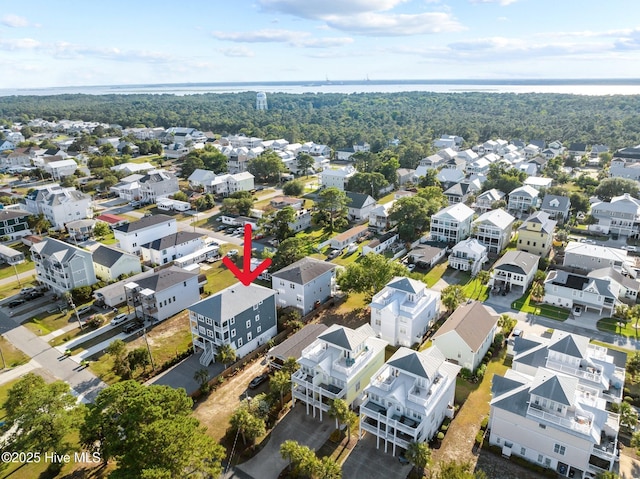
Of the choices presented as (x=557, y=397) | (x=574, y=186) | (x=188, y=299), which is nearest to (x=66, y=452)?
(x=188, y=299)

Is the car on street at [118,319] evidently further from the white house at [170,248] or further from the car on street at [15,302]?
the white house at [170,248]

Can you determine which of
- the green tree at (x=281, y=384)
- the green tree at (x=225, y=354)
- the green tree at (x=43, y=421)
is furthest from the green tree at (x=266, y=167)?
the green tree at (x=43, y=421)

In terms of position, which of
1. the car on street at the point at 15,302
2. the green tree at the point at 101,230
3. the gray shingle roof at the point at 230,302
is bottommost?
the car on street at the point at 15,302

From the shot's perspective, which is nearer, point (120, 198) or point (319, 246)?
point (319, 246)

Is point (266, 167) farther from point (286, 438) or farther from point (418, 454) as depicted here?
point (418, 454)

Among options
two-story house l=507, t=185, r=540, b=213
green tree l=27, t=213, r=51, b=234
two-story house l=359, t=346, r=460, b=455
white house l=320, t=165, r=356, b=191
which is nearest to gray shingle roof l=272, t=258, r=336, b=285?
two-story house l=359, t=346, r=460, b=455

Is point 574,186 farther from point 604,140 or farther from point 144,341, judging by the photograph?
point 144,341

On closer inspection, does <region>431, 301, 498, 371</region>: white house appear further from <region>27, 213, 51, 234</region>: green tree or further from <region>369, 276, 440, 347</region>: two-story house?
<region>27, 213, 51, 234</region>: green tree
